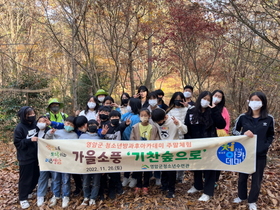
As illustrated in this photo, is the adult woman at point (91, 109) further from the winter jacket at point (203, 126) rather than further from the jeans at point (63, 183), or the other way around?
the winter jacket at point (203, 126)

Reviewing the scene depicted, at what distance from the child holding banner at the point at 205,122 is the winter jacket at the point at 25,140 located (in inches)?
118

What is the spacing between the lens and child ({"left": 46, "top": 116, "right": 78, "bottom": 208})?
161 inches

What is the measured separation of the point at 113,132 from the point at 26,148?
1.70m

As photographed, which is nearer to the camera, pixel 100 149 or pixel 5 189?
pixel 100 149

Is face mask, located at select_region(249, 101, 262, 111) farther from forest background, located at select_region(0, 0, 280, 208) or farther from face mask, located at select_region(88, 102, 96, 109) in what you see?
face mask, located at select_region(88, 102, 96, 109)

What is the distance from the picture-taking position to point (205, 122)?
3.85 meters

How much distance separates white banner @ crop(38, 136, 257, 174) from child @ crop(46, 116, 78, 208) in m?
0.22

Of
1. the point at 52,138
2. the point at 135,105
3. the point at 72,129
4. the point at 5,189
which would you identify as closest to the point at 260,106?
the point at 135,105

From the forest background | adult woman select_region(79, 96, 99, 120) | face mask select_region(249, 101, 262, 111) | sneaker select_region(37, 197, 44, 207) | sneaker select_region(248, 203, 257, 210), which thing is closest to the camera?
face mask select_region(249, 101, 262, 111)

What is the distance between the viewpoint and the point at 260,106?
3467 millimetres

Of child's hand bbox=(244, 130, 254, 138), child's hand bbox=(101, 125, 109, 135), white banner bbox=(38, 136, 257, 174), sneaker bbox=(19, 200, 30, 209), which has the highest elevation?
child's hand bbox=(244, 130, 254, 138)

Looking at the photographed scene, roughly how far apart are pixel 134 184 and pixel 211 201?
158 cm

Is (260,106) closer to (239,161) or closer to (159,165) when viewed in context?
(239,161)

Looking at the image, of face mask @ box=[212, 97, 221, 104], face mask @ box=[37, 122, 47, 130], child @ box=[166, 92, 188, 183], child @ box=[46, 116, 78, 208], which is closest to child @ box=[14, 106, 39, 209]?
face mask @ box=[37, 122, 47, 130]
